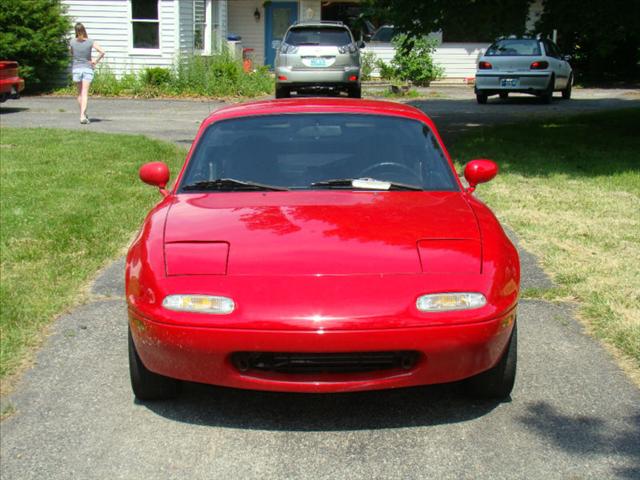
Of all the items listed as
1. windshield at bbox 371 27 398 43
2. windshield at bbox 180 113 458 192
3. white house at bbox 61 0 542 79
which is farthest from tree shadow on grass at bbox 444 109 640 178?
windshield at bbox 371 27 398 43

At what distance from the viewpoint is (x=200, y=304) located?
386cm

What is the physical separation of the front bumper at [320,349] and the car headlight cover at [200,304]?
88 mm

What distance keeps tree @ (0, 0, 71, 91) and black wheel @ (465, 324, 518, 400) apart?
68.8 ft

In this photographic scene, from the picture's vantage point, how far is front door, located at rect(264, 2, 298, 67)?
33.6 metres

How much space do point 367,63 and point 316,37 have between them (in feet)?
32.2

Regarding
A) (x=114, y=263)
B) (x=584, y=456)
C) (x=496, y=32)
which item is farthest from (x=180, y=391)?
(x=496, y=32)

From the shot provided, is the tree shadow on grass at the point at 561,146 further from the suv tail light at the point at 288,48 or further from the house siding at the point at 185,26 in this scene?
the house siding at the point at 185,26

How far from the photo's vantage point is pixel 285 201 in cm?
474

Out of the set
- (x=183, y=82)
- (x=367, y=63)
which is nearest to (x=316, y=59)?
(x=183, y=82)

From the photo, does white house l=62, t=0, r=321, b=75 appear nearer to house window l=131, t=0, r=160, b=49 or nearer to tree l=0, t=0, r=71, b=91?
house window l=131, t=0, r=160, b=49

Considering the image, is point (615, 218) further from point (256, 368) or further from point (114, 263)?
point (256, 368)

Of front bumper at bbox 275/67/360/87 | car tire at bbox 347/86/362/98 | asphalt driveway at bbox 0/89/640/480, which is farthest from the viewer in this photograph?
car tire at bbox 347/86/362/98

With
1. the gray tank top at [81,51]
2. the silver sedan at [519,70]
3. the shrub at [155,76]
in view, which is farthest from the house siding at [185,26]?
the gray tank top at [81,51]

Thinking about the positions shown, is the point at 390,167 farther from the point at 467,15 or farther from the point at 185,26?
the point at 185,26
